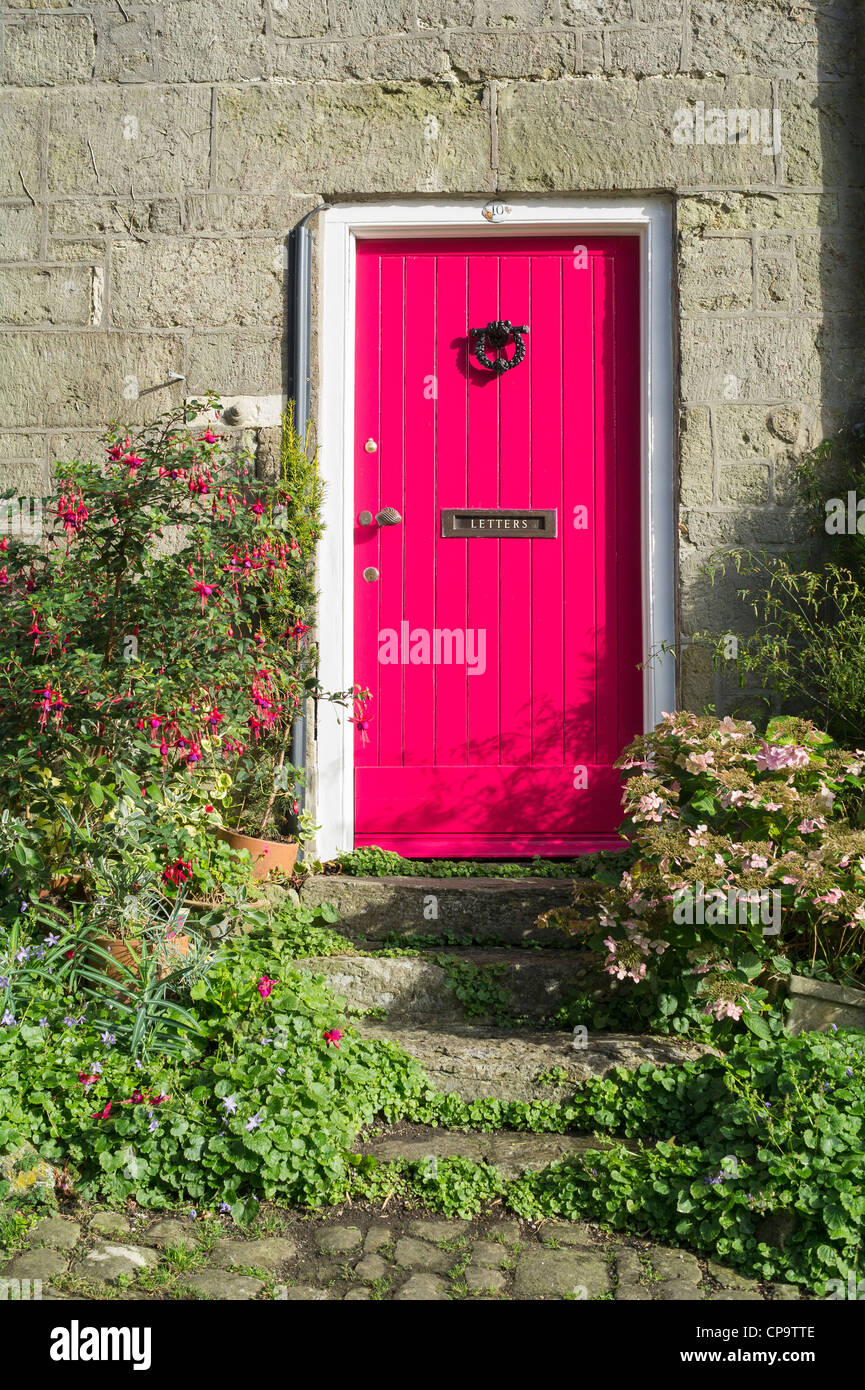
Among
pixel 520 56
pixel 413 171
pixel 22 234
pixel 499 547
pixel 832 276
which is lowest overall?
pixel 499 547

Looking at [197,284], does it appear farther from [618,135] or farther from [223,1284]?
[223,1284]

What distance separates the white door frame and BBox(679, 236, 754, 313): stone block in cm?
11

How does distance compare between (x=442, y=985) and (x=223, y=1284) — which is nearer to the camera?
(x=223, y=1284)

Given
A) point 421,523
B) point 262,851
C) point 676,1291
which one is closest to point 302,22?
Answer: point 421,523

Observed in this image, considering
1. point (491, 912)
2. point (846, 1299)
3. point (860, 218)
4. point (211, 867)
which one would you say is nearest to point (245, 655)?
point (211, 867)

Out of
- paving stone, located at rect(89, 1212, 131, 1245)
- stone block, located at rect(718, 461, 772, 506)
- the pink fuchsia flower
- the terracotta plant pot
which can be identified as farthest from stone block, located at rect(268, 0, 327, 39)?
paving stone, located at rect(89, 1212, 131, 1245)

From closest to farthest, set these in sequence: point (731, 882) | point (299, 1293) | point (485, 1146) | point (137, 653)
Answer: point (299, 1293), point (485, 1146), point (731, 882), point (137, 653)

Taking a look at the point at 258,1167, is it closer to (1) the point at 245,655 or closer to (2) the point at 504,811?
(1) the point at 245,655

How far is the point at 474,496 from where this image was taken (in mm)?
4508

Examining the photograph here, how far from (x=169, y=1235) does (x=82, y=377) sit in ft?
10.8

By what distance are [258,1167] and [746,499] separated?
301 centimetres

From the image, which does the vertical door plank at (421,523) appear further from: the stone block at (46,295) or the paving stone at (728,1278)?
the paving stone at (728,1278)

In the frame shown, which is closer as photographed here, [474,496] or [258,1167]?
[258,1167]

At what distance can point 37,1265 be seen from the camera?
235 cm
